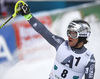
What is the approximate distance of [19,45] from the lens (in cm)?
637

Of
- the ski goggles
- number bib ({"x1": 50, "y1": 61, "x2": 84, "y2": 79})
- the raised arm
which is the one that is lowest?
number bib ({"x1": 50, "y1": 61, "x2": 84, "y2": 79})

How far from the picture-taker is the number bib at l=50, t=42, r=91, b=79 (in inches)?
123

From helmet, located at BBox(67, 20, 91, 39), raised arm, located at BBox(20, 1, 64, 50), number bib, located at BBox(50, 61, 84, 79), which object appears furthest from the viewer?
raised arm, located at BBox(20, 1, 64, 50)

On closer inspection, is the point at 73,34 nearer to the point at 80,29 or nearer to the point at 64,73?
the point at 80,29

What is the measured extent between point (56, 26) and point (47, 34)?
3.93m

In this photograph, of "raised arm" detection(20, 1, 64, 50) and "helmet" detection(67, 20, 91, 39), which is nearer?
"helmet" detection(67, 20, 91, 39)

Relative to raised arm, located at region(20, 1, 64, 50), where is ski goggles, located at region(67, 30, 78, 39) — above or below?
below

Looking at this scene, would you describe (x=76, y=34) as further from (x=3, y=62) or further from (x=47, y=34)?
(x=3, y=62)

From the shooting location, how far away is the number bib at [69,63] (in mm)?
3119

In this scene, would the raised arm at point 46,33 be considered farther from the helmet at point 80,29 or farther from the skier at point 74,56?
the helmet at point 80,29

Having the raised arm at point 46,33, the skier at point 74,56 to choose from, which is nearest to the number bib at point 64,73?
the skier at point 74,56

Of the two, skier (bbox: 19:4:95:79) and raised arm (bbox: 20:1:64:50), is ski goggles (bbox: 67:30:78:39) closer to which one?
skier (bbox: 19:4:95:79)

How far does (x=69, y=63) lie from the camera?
3.16 meters

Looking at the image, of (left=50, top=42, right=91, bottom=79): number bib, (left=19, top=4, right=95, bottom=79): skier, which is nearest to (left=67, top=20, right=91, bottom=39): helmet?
(left=19, top=4, right=95, bottom=79): skier
